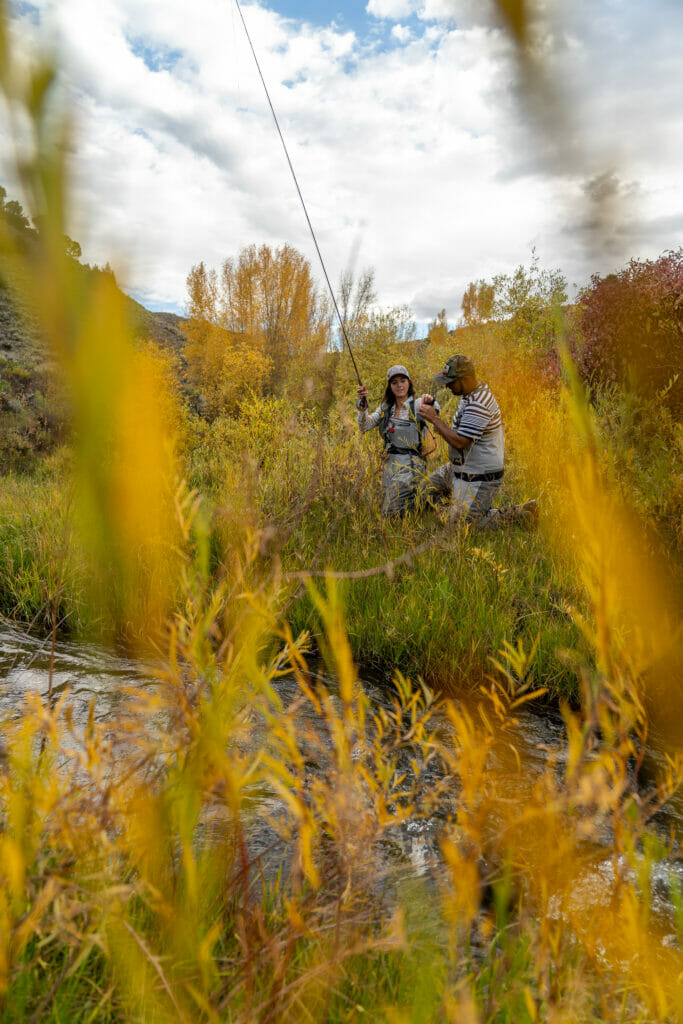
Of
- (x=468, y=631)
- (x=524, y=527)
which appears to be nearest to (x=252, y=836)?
(x=468, y=631)

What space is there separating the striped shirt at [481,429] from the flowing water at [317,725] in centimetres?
310

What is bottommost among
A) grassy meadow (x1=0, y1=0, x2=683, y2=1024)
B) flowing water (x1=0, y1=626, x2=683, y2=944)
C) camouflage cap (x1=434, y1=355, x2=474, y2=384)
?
flowing water (x1=0, y1=626, x2=683, y2=944)

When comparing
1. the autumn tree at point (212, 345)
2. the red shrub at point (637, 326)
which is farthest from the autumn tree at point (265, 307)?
the red shrub at point (637, 326)

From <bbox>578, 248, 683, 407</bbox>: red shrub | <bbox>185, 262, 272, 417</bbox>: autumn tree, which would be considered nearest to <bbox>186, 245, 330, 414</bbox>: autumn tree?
<bbox>185, 262, 272, 417</bbox>: autumn tree

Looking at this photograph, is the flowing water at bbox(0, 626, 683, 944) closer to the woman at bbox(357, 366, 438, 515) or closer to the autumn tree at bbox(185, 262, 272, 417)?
the woman at bbox(357, 366, 438, 515)

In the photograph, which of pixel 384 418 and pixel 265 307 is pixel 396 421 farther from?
pixel 265 307

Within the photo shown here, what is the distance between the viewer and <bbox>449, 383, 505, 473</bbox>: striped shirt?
18.1ft

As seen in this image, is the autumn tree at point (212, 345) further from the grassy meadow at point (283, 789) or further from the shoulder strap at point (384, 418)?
the grassy meadow at point (283, 789)

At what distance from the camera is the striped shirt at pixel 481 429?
553 centimetres

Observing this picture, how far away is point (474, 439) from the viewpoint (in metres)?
5.65

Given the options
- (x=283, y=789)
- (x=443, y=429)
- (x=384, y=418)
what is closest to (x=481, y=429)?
(x=443, y=429)

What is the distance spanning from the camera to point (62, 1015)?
849 millimetres

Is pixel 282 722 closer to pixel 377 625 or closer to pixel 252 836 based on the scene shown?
pixel 252 836

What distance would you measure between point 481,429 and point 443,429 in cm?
48
